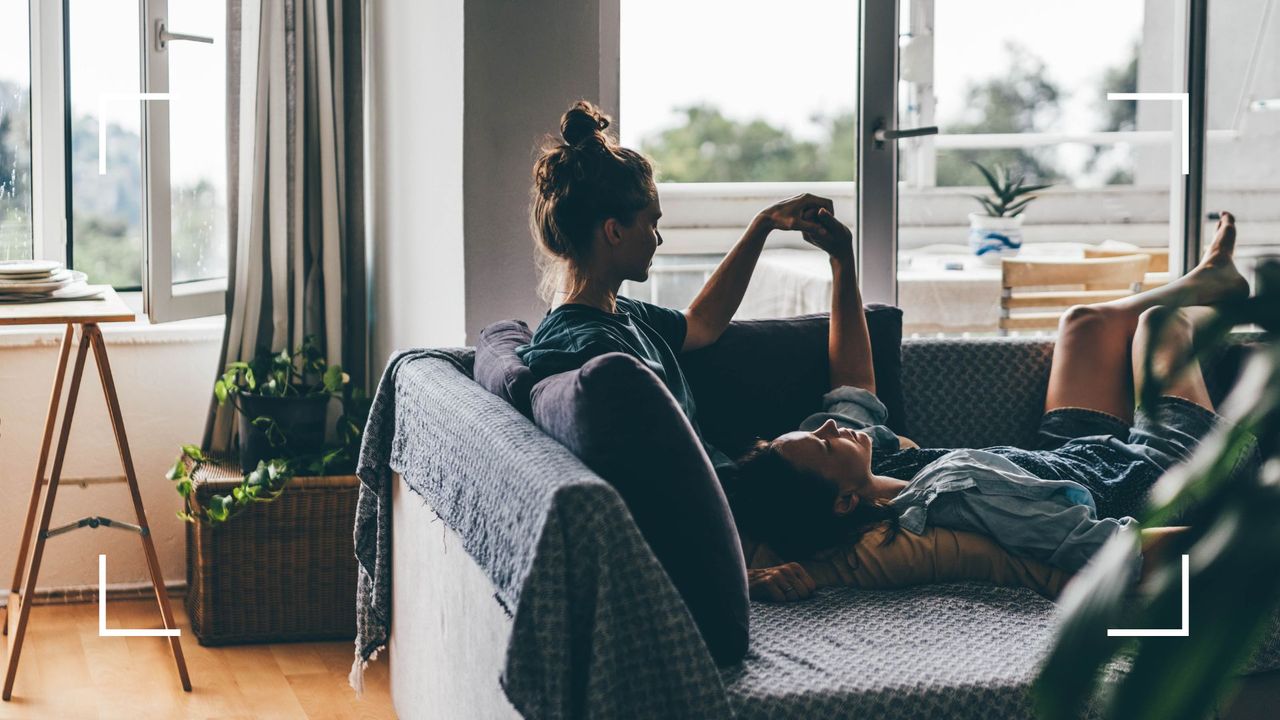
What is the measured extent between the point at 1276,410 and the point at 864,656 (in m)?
1.27

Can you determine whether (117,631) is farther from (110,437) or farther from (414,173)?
(414,173)

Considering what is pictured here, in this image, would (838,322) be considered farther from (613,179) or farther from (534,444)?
(534,444)

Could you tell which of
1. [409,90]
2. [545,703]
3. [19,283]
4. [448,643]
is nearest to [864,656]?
[545,703]

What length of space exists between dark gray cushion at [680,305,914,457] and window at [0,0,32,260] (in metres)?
2.21

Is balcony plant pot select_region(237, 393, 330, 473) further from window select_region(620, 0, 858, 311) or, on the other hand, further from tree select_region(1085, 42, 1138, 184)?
tree select_region(1085, 42, 1138, 184)

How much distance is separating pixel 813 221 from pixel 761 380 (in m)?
0.33

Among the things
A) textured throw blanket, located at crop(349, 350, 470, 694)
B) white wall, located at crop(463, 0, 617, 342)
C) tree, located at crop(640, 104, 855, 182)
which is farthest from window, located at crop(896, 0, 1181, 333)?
tree, located at crop(640, 104, 855, 182)

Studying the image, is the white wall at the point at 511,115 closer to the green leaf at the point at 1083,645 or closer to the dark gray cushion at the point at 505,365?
the dark gray cushion at the point at 505,365

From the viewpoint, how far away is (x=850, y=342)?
259 centimetres

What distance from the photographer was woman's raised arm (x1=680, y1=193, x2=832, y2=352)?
2492mm

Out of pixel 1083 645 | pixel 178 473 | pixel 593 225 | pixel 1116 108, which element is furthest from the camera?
pixel 1116 108

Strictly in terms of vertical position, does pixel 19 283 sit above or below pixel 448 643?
above

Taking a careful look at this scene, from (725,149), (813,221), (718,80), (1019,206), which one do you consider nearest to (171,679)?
(813,221)

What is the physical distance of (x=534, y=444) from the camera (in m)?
1.60
